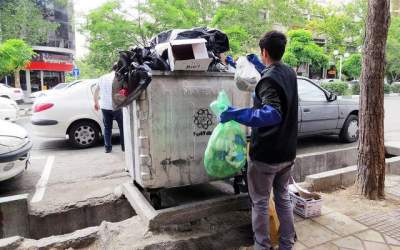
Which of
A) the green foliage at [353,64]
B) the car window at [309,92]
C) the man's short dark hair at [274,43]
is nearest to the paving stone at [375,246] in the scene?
the man's short dark hair at [274,43]

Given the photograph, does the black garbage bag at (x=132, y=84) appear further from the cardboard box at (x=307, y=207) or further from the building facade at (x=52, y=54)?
the building facade at (x=52, y=54)

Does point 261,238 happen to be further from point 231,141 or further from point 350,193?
point 350,193

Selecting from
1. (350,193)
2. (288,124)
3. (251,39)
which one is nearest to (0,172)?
(288,124)

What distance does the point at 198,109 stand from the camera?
3438 millimetres

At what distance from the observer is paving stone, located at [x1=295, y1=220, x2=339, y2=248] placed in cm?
319

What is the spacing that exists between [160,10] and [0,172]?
14501 mm

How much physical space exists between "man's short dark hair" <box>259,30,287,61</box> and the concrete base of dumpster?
1617mm

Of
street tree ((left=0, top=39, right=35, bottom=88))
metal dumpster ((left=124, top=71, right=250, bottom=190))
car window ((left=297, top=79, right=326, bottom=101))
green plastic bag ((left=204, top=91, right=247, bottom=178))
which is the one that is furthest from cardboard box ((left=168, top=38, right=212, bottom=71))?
street tree ((left=0, top=39, right=35, bottom=88))

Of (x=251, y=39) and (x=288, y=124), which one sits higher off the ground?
(x=251, y=39)

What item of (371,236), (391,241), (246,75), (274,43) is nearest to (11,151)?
(246,75)

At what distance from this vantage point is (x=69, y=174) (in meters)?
5.71

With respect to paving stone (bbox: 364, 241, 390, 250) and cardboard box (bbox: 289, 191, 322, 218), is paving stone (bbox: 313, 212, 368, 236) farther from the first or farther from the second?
paving stone (bbox: 364, 241, 390, 250)

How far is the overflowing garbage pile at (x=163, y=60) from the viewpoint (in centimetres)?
307

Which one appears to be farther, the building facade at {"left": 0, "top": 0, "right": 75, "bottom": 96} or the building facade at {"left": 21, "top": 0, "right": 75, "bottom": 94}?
the building facade at {"left": 21, "top": 0, "right": 75, "bottom": 94}
